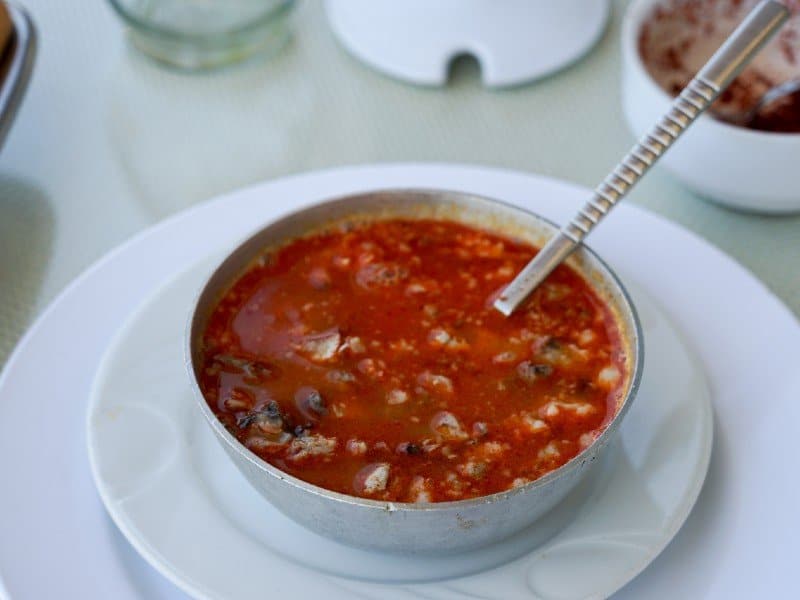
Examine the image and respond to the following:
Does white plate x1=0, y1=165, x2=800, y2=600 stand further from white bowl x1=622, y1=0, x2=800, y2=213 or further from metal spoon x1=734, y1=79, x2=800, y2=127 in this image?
metal spoon x1=734, y1=79, x2=800, y2=127

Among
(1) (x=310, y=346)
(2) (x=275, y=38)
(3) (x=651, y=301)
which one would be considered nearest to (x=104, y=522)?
(1) (x=310, y=346)

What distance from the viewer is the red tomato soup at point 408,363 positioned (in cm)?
112

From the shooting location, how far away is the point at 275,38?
7.29 feet

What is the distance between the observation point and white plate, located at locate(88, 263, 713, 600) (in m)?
1.11

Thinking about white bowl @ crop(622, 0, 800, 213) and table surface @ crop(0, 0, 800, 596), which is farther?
table surface @ crop(0, 0, 800, 596)

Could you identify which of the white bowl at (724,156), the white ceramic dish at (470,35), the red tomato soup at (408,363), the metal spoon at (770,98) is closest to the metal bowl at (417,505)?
the red tomato soup at (408,363)

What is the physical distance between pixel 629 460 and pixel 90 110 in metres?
1.34

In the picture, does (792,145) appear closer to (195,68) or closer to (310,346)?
(310,346)

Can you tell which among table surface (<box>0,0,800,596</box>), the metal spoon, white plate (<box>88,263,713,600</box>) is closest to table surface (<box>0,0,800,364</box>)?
table surface (<box>0,0,800,596</box>)

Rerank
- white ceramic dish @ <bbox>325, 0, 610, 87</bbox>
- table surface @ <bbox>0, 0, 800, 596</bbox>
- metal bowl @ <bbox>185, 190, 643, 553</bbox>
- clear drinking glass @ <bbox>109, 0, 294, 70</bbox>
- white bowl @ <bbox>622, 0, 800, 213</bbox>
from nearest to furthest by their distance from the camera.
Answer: metal bowl @ <bbox>185, 190, 643, 553</bbox>
white bowl @ <bbox>622, 0, 800, 213</bbox>
table surface @ <bbox>0, 0, 800, 596</bbox>
white ceramic dish @ <bbox>325, 0, 610, 87</bbox>
clear drinking glass @ <bbox>109, 0, 294, 70</bbox>

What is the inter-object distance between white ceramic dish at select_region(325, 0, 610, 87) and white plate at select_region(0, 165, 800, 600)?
0.53 metres

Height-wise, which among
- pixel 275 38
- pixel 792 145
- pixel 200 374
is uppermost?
pixel 792 145

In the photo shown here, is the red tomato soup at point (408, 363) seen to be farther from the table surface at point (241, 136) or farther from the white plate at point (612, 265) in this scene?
the table surface at point (241, 136)

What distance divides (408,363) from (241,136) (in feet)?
2.94
